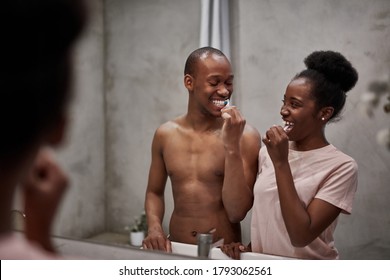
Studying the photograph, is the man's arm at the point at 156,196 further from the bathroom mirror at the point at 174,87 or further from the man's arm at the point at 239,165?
the man's arm at the point at 239,165

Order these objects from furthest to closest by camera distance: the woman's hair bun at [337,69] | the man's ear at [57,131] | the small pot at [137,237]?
the small pot at [137,237], the woman's hair bun at [337,69], the man's ear at [57,131]

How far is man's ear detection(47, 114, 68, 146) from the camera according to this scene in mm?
367

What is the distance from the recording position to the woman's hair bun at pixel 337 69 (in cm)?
60

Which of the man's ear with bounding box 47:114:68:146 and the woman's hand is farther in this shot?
the woman's hand

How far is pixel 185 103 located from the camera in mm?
721

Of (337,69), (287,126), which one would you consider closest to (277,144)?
(287,126)

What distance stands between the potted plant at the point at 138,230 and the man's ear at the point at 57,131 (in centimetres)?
36

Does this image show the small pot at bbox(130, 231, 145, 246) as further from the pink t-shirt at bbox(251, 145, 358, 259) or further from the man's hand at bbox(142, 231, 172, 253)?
the pink t-shirt at bbox(251, 145, 358, 259)

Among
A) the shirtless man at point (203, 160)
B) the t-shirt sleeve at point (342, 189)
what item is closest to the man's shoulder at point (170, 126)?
the shirtless man at point (203, 160)

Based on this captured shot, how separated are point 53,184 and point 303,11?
1.44ft

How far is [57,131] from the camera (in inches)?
14.7

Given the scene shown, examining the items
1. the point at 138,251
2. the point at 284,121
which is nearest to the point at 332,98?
the point at 284,121

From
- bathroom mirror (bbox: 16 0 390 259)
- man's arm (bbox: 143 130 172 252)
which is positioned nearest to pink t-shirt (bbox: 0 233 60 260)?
bathroom mirror (bbox: 16 0 390 259)

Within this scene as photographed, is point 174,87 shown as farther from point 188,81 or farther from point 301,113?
point 301,113
